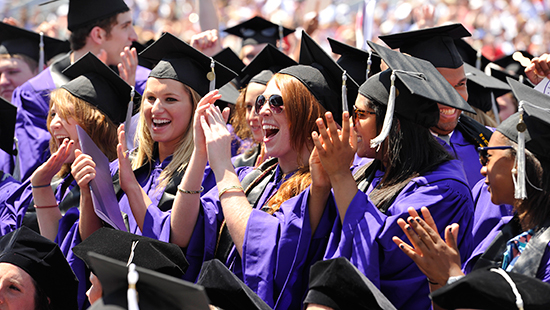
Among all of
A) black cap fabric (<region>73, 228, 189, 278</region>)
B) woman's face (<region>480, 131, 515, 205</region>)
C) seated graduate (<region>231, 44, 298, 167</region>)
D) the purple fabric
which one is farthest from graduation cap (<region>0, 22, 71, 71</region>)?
woman's face (<region>480, 131, 515, 205</region>)

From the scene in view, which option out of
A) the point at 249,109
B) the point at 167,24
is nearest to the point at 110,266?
the point at 249,109

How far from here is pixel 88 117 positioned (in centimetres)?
436

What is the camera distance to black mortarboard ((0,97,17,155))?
476cm

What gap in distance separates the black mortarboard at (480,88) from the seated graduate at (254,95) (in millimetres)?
1507

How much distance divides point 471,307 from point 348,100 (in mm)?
1724

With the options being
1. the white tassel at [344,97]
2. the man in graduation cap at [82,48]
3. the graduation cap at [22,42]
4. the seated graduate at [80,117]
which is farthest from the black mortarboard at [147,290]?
the graduation cap at [22,42]

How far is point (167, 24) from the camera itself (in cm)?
1617

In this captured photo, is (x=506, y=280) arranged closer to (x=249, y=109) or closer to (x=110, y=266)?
(x=110, y=266)

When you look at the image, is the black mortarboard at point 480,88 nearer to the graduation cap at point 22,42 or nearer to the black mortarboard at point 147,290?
the black mortarboard at point 147,290

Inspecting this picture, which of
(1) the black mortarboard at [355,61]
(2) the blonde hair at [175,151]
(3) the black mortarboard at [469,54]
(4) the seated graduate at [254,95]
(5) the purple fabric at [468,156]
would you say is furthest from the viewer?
(3) the black mortarboard at [469,54]

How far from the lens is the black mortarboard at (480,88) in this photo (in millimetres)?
5027

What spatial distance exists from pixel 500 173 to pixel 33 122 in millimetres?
4411

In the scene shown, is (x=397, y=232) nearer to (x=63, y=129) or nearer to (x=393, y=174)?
(x=393, y=174)

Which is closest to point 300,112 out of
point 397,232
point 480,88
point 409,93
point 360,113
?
point 360,113
